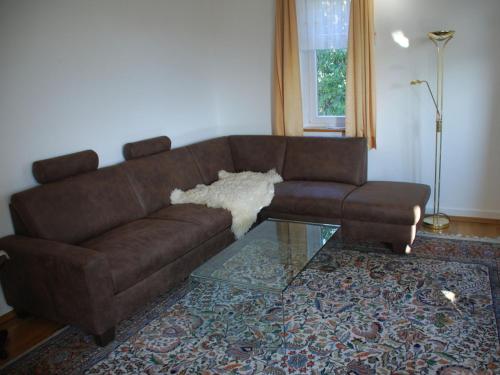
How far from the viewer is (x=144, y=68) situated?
3.88 metres

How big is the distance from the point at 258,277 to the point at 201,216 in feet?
3.07

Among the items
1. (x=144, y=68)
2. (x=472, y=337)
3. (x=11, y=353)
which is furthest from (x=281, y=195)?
(x=11, y=353)

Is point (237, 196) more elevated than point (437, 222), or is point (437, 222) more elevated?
point (237, 196)

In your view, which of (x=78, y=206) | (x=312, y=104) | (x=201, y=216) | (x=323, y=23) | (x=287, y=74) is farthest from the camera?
(x=312, y=104)

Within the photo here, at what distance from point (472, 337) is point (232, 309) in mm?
1310

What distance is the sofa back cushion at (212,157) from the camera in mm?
4184

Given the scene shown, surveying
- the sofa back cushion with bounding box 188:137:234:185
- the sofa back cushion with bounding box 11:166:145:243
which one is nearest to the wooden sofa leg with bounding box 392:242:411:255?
the sofa back cushion with bounding box 188:137:234:185

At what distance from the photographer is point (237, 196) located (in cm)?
364

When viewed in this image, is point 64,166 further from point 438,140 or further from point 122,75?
point 438,140

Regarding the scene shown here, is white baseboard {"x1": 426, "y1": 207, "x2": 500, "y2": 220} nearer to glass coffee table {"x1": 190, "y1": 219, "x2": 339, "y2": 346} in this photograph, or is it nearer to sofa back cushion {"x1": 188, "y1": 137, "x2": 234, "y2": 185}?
glass coffee table {"x1": 190, "y1": 219, "x2": 339, "y2": 346}

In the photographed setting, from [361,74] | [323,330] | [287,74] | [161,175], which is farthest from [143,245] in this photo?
[361,74]

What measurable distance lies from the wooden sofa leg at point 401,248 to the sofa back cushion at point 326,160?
0.73 metres

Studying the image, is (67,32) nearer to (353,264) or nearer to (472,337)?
(353,264)

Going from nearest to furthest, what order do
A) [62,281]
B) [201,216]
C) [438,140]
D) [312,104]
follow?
[62,281]
[201,216]
[438,140]
[312,104]
